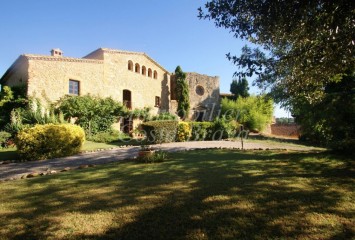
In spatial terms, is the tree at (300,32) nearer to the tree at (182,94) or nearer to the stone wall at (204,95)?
the tree at (182,94)

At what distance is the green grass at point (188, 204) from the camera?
11.0 feet

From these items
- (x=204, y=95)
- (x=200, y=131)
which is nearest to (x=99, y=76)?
(x=200, y=131)

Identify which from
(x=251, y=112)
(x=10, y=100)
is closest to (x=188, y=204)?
(x=10, y=100)

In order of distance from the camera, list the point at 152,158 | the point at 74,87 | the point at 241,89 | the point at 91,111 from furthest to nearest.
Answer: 1. the point at 241,89
2. the point at 74,87
3. the point at 91,111
4. the point at 152,158

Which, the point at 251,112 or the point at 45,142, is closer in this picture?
the point at 45,142

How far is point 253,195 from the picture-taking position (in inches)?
179

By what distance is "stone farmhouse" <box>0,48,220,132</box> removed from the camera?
18.2 metres

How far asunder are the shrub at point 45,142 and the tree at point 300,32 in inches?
312

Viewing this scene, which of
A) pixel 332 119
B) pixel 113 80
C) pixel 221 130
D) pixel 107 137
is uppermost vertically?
pixel 113 80

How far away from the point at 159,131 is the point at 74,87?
29.6ft

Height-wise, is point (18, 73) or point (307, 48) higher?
point (18, 73)

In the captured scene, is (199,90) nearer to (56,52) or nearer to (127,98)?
(127,98)

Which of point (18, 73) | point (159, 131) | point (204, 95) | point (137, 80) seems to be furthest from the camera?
point (204, 95)

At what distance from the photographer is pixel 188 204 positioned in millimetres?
4234
